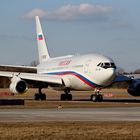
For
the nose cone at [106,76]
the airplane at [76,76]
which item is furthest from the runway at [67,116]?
the airplane at [76,76]

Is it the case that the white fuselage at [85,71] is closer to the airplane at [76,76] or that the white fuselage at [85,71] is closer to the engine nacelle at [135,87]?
the airplane at [76,76]

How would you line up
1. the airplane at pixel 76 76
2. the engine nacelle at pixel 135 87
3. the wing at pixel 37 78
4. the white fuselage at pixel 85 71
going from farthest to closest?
the engine nacelle at pixel 135 87
the wing at pixel 37 78
the airplane at pixel 76 76
the white fuselage at pixel 85 71

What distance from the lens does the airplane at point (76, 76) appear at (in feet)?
182

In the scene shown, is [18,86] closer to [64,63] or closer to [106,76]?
[64,63]

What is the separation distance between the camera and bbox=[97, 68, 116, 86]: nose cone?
5484 cm

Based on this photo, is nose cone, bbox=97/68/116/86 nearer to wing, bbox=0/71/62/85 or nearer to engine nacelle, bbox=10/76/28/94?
wing, bbox=0/71/62/85

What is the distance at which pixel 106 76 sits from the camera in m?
54.8

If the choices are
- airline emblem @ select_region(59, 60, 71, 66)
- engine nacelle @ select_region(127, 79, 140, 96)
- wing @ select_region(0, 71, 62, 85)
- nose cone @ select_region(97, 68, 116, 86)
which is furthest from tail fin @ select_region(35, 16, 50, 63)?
nose cone @ select_region(97, 68, 116, 86)

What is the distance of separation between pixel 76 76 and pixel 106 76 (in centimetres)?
512

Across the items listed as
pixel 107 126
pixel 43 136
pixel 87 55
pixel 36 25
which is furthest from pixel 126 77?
pixel 43 136

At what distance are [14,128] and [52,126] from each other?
194cm

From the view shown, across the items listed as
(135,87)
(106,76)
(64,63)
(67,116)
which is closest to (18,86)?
(64,63)

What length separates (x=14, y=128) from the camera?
2344cm

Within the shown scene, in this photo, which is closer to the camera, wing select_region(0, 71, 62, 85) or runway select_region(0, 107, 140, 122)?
runway select_region(0, 107, 140, 122)
